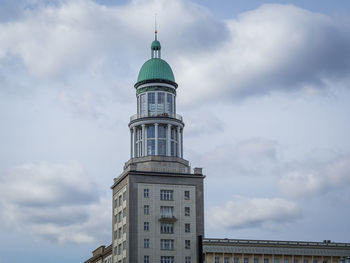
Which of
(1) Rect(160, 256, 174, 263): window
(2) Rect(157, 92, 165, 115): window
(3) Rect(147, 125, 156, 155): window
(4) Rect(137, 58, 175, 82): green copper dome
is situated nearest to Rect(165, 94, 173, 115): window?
(2) Rect(157, 92, 165, 115): window

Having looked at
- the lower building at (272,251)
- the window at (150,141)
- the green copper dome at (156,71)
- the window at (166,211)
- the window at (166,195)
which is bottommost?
the lower building at (272,251)

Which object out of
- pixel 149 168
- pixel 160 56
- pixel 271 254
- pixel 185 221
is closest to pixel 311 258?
pixel 271 254

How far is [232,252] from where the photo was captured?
128250 millimetres

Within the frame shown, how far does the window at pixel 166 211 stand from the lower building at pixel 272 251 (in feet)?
23.5

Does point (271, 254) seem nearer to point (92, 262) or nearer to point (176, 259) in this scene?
point (176, 259)

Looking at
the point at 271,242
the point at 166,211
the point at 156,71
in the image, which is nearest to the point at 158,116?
the point at 156,71

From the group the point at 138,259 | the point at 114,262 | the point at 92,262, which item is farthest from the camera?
the point at 92,262

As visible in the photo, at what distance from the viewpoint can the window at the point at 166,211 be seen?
422 feet

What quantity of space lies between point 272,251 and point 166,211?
19313 mm

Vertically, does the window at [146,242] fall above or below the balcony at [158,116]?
below

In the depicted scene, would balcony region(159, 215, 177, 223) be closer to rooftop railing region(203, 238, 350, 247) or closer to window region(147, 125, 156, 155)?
rooftop railing region(203, 238, 350, 247)

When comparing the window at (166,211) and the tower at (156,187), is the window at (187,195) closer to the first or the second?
the tower at (156,187)

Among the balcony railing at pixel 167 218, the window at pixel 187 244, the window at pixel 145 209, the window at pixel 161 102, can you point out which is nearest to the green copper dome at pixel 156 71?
the window at pixel 161 102

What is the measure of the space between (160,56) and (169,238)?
34227 mm
